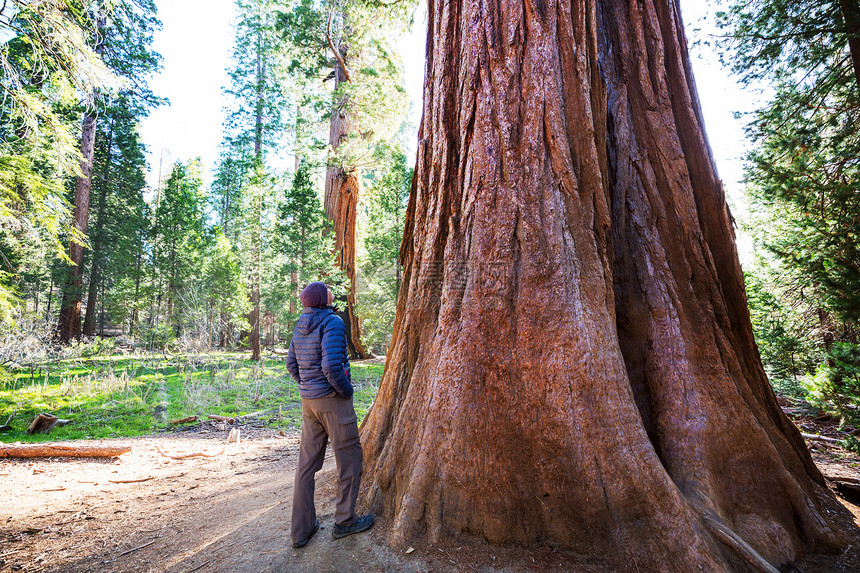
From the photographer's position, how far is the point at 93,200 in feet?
67.2

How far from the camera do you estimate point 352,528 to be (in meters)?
2.86

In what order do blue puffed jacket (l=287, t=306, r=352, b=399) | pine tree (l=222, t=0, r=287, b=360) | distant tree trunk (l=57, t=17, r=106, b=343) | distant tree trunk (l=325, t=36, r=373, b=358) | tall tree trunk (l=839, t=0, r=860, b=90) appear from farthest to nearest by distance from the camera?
1. pine tree (l=222, t=0, r=287, b=360)
2. distant tree trunk (l=325, t=36, r=373, b=358)
3. distant tree trunk (l=57, t=17, r=106, b=343)
4. tall tree trunk (l=839, t=0, r=860, b=90)
5. blue puffed jacket (l=287, t=306, r=352, b=399)

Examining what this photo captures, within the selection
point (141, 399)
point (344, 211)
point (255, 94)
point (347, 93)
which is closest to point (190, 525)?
point (141, 399)

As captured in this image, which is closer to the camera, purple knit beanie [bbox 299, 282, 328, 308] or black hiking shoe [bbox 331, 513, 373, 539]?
black hiking shoe [bbox 331, 513, 373, 539]

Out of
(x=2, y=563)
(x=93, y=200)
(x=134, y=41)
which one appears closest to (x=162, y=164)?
(x=93, y=200)

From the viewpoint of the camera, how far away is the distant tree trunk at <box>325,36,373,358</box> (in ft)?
53.7

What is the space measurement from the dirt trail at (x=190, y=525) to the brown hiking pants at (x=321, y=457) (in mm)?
165

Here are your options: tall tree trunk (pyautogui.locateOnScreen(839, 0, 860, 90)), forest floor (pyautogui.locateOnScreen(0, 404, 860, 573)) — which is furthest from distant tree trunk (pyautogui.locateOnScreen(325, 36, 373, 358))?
tall tree trunk (pyautogui.locateOnScreen(839, 0, 860, 90))

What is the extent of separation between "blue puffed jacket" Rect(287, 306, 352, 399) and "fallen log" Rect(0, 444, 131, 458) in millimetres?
4303

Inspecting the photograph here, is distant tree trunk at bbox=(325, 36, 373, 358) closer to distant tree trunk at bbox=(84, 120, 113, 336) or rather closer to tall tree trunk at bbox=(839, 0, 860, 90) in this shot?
distant tree trunk at bbox=(84, 120, 113, 336)

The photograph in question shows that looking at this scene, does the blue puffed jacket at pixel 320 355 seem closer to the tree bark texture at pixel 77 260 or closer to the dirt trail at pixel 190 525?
the dirt trail at pixel 190 525

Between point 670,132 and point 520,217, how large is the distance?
1792mm

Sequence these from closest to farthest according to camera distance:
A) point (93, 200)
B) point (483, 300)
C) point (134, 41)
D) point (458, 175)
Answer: point (483, 300) < point (458, 175) < point (134, 41) < point (93, 200)

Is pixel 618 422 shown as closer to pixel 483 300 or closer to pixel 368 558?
pixel 483 300
